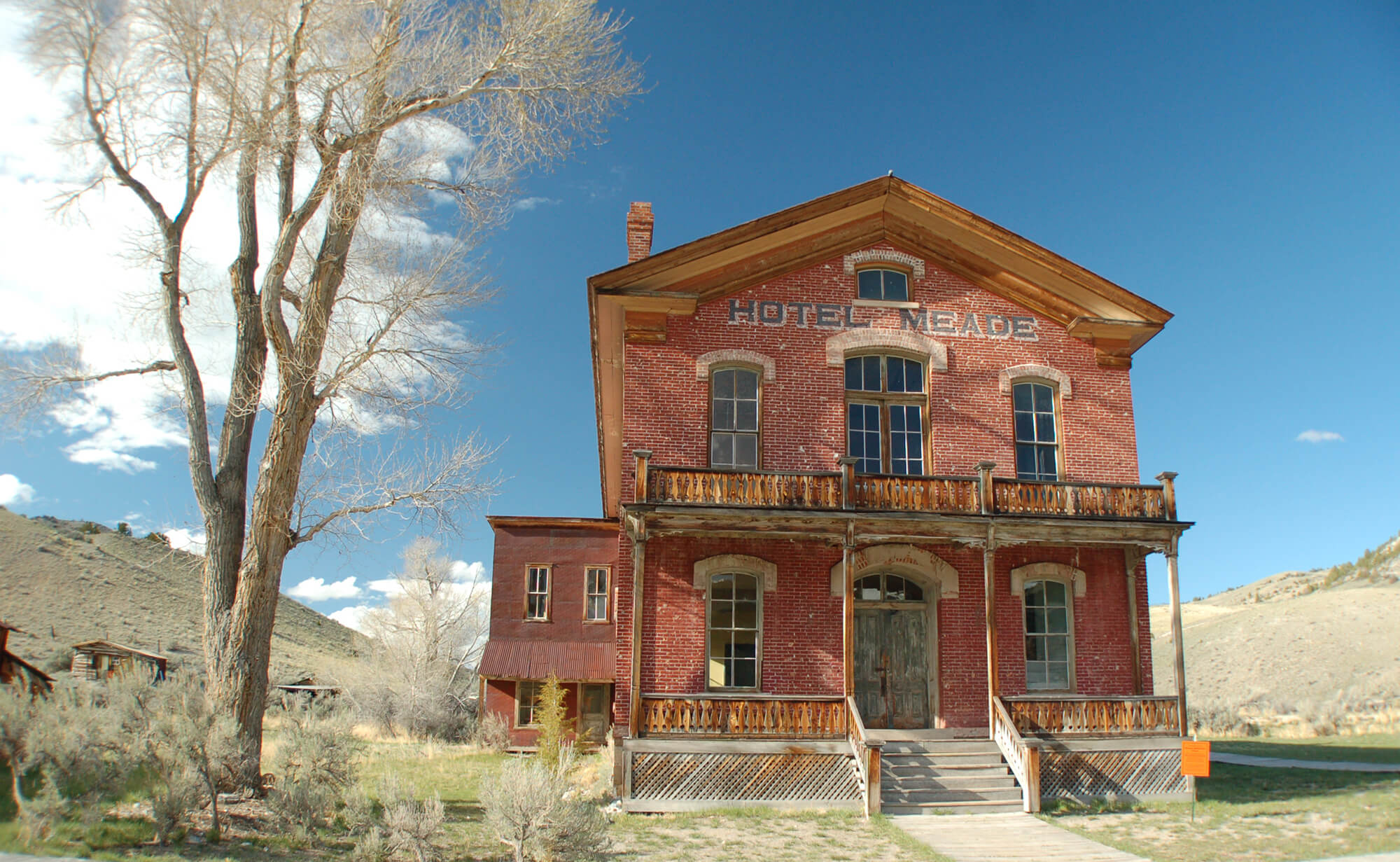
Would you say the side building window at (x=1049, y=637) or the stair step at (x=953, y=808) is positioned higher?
the side building window at (x=1049, y=637)

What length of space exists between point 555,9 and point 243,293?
6.20 metres

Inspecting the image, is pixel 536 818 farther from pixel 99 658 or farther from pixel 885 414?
pixel 99 658

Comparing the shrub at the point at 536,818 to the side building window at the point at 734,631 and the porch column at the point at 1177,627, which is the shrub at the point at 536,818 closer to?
the side building window at the point at 734,631

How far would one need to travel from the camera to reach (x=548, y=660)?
2373cm

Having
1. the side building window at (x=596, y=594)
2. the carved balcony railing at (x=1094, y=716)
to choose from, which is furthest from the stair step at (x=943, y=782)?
the side building window at (x=596, y=594)

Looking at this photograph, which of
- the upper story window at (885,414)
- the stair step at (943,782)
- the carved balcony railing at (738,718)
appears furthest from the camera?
the upper story window at (885,414)

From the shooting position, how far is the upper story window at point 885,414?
Result: 52.6 ft

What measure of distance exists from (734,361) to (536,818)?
9.50 m

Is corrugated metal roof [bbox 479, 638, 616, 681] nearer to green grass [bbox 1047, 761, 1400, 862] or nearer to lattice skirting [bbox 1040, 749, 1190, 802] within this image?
lattice skirting [bbox 1040, 749, 1190, 802]

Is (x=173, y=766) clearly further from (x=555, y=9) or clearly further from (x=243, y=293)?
(x=555, y=9)

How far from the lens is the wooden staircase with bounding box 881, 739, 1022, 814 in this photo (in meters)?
12.6

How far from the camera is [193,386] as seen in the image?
41.8 ft

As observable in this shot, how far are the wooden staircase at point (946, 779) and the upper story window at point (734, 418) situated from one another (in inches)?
202

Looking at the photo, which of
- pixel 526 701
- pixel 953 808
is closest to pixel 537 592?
pixel 526 701
